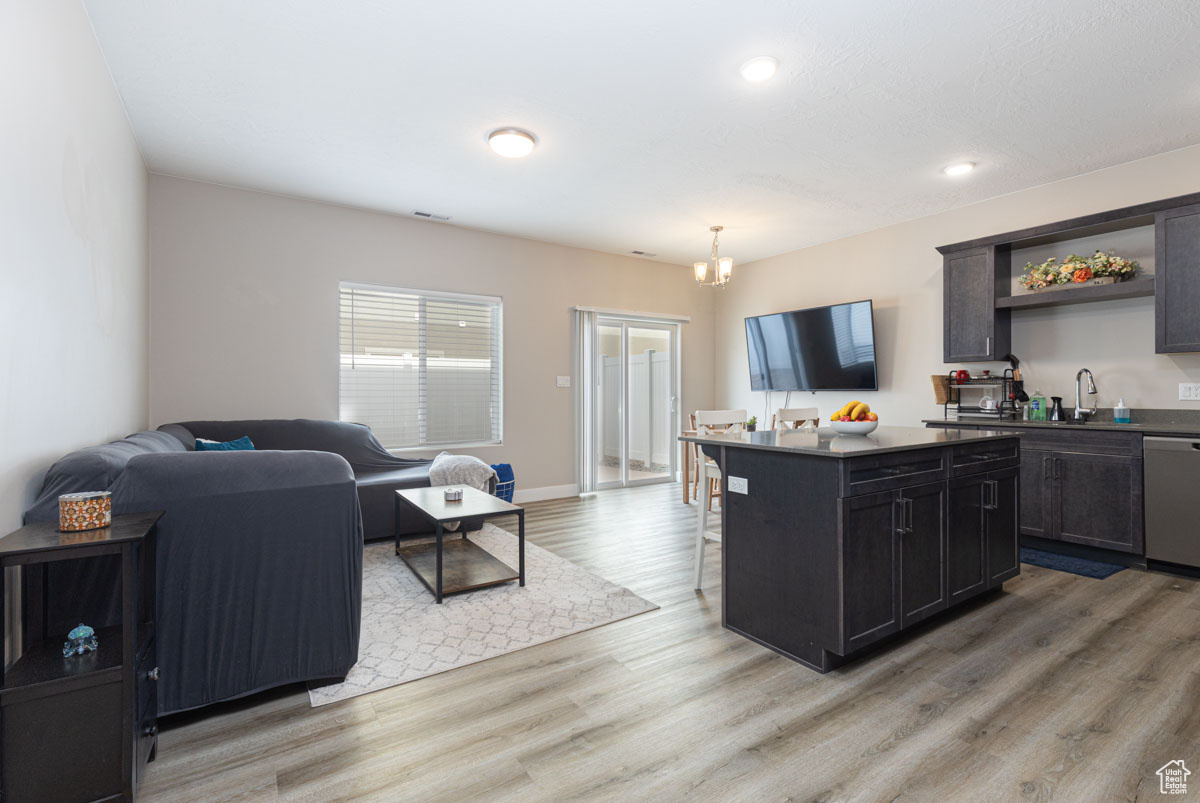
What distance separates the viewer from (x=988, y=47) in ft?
8.90

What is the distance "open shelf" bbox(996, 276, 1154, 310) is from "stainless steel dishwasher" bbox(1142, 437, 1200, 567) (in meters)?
1.07

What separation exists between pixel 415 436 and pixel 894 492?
170 inches

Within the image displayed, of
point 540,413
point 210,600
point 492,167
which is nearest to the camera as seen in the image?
point 210,600

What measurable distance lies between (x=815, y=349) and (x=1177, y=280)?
288 cm

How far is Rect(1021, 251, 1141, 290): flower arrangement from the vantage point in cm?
401

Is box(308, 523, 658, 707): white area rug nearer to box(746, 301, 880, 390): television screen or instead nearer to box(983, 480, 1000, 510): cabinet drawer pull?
box(983, 480, 1000, 510): cabinet drawer pull

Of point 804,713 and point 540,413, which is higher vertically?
point 540,413

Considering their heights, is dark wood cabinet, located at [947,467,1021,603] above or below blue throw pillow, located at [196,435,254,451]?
below

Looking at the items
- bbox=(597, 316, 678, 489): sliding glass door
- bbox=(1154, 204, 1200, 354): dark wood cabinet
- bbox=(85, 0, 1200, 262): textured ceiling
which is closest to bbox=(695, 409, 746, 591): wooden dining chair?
bbox=(597, 316, 678, 489): sliding glass door

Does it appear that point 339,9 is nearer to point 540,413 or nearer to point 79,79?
point 79,79

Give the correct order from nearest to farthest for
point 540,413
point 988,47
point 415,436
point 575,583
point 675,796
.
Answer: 1. point 675,796
2. point 988,47
3. point 575,583
4. point 415,436
5. point 540,413

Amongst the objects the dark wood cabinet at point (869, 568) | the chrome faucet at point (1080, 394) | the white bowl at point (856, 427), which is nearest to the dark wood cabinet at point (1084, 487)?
the chrome faucet at point (1080, 394)

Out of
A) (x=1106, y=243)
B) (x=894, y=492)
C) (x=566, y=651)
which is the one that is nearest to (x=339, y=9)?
(x=566, y=651)

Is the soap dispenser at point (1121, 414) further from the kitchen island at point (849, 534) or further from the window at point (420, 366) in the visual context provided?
the window at point (420, 366)
